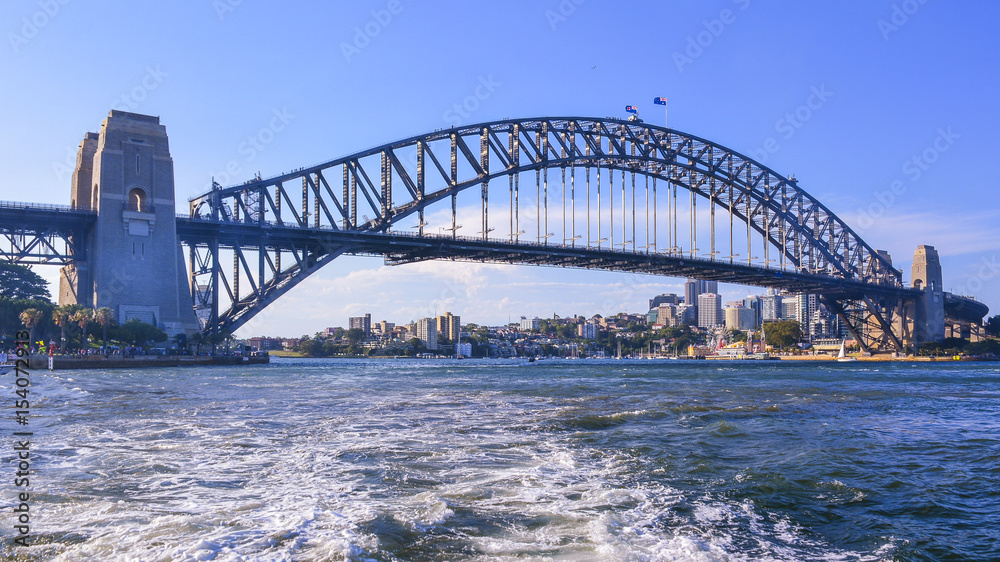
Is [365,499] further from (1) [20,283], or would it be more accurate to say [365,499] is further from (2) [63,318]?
(1) [20,283]

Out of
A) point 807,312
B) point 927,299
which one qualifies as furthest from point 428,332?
point 927,299

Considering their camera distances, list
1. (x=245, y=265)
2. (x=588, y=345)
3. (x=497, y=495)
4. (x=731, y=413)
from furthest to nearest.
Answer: (x=588, y=345) → (x=245, y=265) → (x=731, y=413) → (x=497, y=495)

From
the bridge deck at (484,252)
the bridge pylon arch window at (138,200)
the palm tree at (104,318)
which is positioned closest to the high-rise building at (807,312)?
the bridge deck at (484,252)

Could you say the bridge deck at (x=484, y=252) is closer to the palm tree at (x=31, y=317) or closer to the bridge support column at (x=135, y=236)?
the bridge support column at (x=135, y=236)

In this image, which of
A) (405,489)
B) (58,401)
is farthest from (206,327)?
(405,489)

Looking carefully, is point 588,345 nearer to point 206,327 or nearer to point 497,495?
point 206,327

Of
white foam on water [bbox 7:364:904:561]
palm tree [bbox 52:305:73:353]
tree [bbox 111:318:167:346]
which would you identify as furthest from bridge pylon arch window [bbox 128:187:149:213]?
white foam on water [bbox 7:364:904:561]

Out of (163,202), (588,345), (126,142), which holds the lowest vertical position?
(588,345)

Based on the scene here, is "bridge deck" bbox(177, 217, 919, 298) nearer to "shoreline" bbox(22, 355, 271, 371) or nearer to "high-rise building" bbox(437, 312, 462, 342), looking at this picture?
"shoreline" bbox(22, 355, 271, 371)
